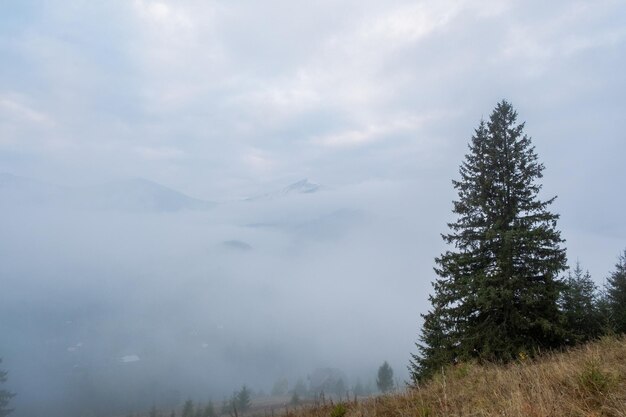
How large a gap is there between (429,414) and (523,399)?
147 centimetres

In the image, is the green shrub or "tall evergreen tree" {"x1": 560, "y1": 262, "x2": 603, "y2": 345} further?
"tall evergreen tree" {"x1": 560, "y1": 262, "x2": 603, "y2": 345}

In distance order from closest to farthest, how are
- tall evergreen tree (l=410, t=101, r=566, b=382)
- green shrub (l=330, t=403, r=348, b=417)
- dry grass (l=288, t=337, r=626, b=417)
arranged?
dry grass (l=288, t=337, r=626, b=417) < green shrub (l=330, t=403, r=348, b=417) < tall evergreen tree (l=410, t=101, r=566, b=382)

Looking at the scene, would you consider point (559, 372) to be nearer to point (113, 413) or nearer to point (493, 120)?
point (493, 120)

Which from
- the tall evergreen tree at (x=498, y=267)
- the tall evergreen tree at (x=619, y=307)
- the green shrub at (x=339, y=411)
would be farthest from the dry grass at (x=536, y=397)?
the tall evergreen tree at (x=619, y=307)

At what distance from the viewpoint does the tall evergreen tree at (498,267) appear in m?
16.4

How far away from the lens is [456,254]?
729 inches

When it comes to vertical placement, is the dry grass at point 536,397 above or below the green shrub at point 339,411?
above

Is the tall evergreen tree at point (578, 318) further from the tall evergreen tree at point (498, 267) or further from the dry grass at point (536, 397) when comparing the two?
the dry grass at point (536, 397)

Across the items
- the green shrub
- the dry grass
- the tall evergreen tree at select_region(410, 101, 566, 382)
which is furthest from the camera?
the tall evergreen tree at select_region(410, 101, 566, 382)

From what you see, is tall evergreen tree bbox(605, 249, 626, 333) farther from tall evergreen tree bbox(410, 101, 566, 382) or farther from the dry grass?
the dry grass

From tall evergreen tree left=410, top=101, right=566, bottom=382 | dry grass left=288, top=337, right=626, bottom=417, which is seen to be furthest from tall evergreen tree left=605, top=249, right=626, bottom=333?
dry grass left=288, top=337, right=626, bottom=417

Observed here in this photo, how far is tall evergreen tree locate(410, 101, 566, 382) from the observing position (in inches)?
646

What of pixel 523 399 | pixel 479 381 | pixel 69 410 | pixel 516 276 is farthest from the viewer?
pixel 69 410

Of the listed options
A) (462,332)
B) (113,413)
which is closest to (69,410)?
(113,413)
